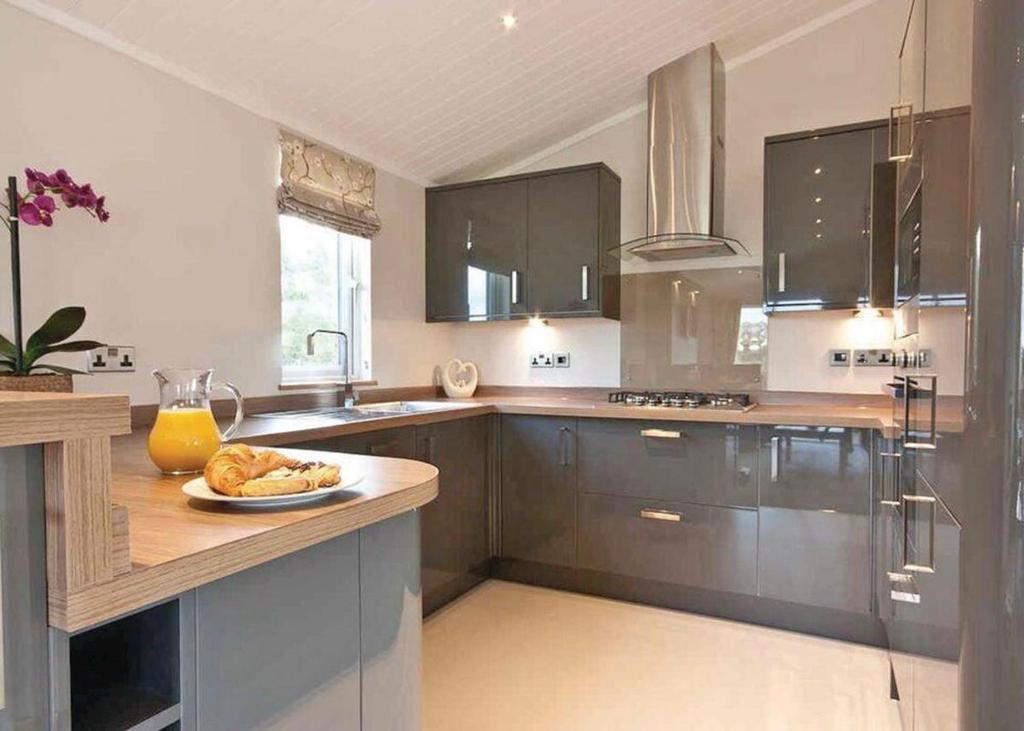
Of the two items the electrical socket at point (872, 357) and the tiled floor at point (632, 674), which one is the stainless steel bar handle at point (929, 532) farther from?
the electrical socket at point (872, 357)

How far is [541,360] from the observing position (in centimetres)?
361

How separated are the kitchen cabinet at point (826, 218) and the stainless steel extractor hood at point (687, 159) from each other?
275mm

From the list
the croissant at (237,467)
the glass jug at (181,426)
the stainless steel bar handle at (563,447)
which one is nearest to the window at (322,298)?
the stainless steel bar handle at (563,447)

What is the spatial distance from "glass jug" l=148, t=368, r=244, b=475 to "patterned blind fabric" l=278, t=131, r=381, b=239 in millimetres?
1678

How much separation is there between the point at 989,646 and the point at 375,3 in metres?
2.41

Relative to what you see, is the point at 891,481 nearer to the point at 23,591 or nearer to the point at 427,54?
the point at 23,591

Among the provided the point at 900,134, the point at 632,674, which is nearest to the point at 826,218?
the point at 900,134

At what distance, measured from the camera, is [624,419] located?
9.02 ft

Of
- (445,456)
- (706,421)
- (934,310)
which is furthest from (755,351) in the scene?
(934,310)

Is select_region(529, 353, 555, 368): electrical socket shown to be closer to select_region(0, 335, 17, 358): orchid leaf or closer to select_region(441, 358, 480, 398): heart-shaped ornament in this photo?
select_region(441, 358, 480, 398): heart-shaped ornament

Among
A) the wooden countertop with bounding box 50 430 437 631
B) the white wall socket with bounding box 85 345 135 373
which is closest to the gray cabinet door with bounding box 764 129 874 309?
the wooden countertop with bounding box 50 430 437 631

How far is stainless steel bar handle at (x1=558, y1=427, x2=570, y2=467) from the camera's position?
2.87 m

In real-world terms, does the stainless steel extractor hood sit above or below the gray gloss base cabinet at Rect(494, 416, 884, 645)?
above

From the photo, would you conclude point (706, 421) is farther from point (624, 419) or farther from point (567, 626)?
point (567, 626)
